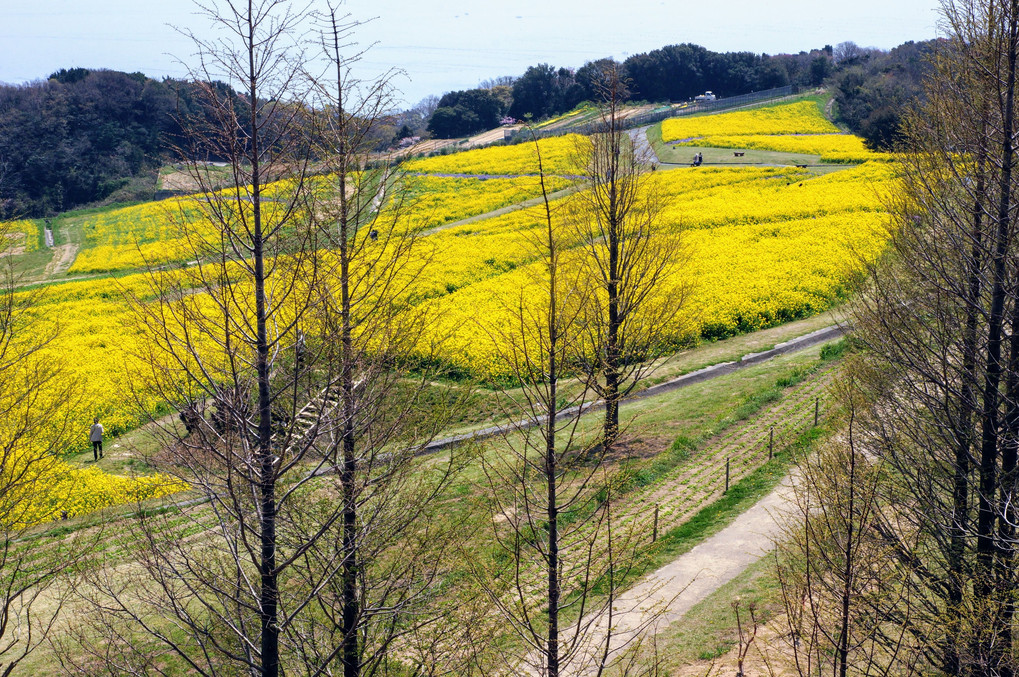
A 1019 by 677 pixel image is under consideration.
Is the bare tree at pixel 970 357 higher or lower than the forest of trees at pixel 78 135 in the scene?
lower

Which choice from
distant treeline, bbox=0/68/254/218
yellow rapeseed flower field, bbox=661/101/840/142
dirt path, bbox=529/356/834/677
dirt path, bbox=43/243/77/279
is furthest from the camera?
yellow rapeseed flower field, bbox=661/101/840/142

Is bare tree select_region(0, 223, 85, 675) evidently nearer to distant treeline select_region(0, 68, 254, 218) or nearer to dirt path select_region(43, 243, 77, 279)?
dirt path select_region(43, 243, 77, 279)

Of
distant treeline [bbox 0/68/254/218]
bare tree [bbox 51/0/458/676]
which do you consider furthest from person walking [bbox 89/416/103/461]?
distant treeline [bbox 0/68/254/218]

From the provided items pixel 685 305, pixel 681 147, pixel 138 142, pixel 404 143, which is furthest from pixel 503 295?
pixel 138 142

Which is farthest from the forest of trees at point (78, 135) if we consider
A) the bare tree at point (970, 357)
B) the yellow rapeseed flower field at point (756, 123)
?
the bare tree at point (970, 357)

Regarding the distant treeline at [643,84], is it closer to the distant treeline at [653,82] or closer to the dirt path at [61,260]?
the distant treeline at [653,82]

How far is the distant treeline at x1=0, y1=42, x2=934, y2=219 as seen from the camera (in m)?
66.1

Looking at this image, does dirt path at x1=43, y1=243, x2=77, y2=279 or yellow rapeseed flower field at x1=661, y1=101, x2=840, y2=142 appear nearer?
dirt path at x1=43, y1=243, x2=77, y2=279

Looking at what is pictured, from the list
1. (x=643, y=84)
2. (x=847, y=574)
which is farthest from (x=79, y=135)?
(x=847, y=574)

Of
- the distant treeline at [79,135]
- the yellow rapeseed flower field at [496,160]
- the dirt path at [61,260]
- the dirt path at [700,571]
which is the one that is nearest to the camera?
the dirt path at [700,571]

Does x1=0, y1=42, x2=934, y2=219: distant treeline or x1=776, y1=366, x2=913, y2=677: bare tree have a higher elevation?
x1=0, y1=42, x2=934, y2=219: distant treeline

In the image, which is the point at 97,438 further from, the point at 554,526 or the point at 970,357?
the point at 970,357

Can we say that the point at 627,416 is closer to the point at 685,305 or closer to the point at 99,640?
the point at 685,305

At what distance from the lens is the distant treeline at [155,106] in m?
66.1
